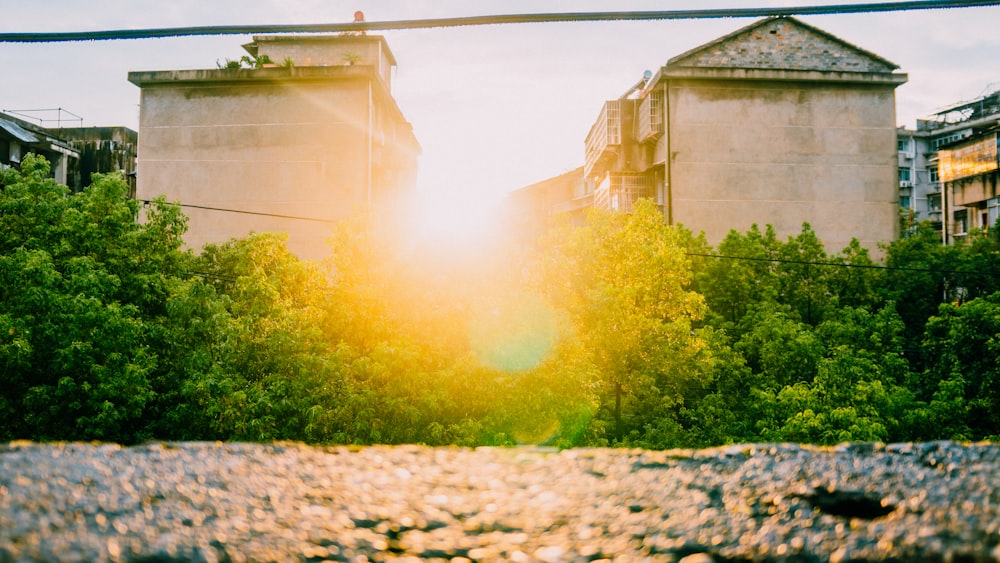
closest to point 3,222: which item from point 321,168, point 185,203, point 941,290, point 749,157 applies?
point 185,203

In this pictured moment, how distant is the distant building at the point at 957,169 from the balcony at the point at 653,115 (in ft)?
49.9

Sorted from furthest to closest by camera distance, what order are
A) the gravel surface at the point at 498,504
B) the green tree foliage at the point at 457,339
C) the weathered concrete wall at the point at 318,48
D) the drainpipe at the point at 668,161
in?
the weathered concrete wall at the point at 318,48
the drainpipe at the point at 668,161
the green tree foliage at the point at 457,339
the gravel surface at the point at 498,504

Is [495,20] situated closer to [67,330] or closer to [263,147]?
[67,330]

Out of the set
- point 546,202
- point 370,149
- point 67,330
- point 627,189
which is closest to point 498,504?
point 67,330

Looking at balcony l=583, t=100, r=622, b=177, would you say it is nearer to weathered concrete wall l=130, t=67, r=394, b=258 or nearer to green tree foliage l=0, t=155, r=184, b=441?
weathered concrete wall l=130, t=67, r=394, b=258

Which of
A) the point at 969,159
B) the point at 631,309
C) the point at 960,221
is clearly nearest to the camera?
the point at 631,309

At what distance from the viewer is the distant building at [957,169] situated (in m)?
31.6

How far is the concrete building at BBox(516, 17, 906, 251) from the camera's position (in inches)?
1067

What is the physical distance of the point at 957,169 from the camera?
33.8 metres

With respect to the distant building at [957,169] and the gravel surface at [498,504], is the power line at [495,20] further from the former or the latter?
the distant building at [957,169]

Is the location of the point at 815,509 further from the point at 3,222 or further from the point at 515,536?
the point at 3,222

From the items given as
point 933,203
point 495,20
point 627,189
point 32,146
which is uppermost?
point 933,203

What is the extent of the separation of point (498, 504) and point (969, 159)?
40.4 meters

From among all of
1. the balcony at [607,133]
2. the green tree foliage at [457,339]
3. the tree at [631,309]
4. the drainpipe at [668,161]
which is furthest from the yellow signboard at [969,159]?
the tree at [631,309]
